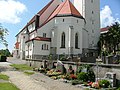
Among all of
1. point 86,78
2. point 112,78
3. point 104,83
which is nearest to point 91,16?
point 86,78

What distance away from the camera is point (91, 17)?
61344 mm

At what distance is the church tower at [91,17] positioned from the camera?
6008 cm

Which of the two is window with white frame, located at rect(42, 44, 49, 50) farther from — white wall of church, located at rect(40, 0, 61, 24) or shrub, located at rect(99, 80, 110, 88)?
shrub, located at rect(99, 80, 110, 88)

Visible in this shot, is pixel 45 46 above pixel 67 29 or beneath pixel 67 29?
beneath

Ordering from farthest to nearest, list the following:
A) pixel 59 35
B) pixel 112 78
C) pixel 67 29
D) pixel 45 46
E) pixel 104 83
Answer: pixel 59 35 < pixel 45 46 < pixel 67 29 < pixel 112 78 < pixel 104 83

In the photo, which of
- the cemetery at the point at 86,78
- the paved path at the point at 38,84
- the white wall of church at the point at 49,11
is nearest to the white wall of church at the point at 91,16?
the white wall of church at the point at 49,11

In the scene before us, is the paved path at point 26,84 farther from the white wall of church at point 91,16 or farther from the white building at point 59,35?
the white wall of church at point 91,16

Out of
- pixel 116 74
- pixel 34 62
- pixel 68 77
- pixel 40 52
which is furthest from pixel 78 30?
pixel 116 74

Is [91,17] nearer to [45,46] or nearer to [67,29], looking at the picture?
[67,29]

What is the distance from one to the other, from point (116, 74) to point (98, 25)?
50.8 m

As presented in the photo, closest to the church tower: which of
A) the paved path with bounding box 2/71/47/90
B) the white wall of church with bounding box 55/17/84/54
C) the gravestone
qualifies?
the white wall of church with bounding box 55/17/84/54

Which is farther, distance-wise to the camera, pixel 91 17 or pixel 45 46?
pixel 91 17

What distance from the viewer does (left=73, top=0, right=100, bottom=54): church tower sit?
197ft

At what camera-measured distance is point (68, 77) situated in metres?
18.0
